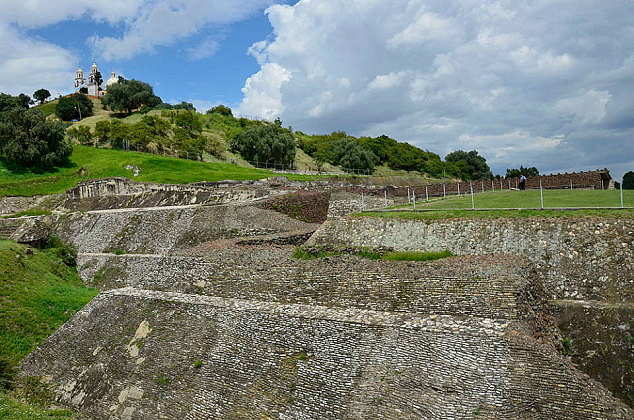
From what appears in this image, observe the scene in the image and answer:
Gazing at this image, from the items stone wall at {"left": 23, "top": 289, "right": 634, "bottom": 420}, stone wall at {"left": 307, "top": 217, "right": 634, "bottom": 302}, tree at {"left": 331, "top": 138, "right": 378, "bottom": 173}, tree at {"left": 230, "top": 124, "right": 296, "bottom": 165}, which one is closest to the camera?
stone wall at {"left": 23, "top": 289, "right": 634, "bottom": 420}

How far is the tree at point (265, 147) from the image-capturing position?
232ft

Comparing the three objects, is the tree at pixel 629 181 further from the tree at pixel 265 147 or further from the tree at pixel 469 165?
the tree at pixel 469 165

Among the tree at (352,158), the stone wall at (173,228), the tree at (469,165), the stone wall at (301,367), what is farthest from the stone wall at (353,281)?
the tree at (469,165)

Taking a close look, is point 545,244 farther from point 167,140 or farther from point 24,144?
point 167,140

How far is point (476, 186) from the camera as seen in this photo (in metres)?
36.6

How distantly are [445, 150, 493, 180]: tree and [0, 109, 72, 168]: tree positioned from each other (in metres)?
72.2

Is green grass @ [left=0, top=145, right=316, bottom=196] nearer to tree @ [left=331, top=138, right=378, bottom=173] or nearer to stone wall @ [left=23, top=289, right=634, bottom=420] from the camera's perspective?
tree @ [left=331, top=138, right=378, bottom=173]

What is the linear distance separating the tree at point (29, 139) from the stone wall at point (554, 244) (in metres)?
49.1

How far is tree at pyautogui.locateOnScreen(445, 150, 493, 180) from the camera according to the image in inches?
3801

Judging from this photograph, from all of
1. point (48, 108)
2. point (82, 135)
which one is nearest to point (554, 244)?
point (82, 135)

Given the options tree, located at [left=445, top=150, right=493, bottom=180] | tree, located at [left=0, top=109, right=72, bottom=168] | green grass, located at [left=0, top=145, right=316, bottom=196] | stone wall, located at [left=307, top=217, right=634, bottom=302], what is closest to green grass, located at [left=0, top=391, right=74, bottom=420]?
stone wall, located at [left=307, top=217, right=634, bottom=302]

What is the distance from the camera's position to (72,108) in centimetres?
9469

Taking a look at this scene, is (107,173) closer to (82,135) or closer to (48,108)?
(82,135)

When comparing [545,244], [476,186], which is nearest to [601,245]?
[545,244]
